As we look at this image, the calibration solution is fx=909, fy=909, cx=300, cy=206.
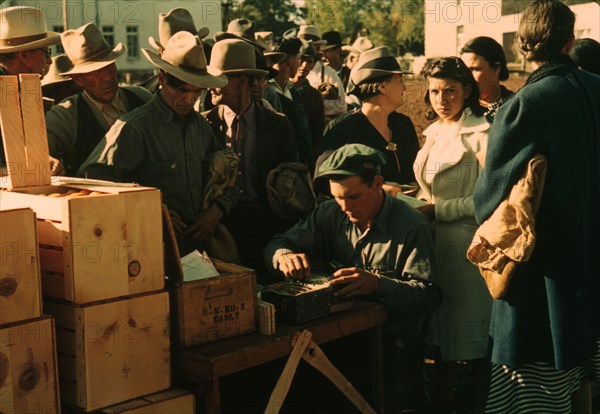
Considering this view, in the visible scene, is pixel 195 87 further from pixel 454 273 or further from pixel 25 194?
pixel 454 273

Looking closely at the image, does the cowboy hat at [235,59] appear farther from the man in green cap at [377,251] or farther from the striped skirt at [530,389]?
the striped skirt at [530,389]

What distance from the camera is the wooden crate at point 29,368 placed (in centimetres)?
321

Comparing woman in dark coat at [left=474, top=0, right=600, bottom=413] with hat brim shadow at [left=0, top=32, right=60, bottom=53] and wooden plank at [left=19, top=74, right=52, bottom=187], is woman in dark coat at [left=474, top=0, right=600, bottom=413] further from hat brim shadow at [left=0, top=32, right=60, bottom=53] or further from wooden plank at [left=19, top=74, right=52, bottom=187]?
hat brim shadow at [left=0, top=32, right=60, bottom=53]

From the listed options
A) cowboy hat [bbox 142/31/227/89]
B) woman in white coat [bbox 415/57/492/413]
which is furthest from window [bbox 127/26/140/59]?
woman in white coat [bbox 415/57/492/413]

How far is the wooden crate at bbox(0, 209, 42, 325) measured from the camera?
3.19m

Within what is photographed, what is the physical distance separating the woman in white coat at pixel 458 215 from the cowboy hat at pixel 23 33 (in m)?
2.39

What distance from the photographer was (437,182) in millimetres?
4914

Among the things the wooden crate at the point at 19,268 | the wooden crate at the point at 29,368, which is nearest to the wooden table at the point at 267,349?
the wooden crate at the point at 29,368

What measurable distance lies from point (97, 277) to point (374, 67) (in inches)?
114

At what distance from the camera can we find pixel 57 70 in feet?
19.9

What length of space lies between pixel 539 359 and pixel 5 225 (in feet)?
7.45

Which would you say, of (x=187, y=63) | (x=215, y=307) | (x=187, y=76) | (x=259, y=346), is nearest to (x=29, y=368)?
(x=215, y=307)

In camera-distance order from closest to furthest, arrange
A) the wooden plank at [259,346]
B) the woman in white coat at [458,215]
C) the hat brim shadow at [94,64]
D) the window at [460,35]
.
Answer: the wooden plank at [259,346] < the woman in white coat at [458,215] < the hat brim shadow at [94,64] < the window at [460,35]

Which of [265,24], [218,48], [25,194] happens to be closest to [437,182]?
[218,48]
